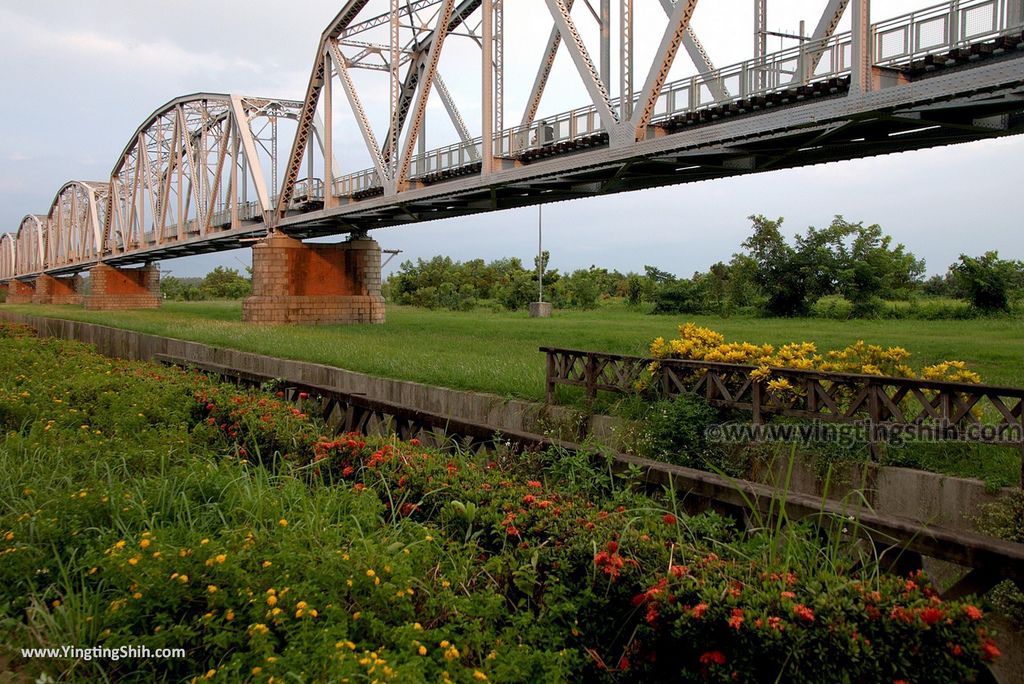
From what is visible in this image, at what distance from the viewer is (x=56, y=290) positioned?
99.8 metres

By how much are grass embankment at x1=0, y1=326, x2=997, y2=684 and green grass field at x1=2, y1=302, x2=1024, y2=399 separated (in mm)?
7267

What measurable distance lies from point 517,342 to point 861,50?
11.4 metres

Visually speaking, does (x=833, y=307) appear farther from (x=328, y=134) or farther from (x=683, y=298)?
(x=328, y=134)

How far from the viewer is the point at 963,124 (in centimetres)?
1298

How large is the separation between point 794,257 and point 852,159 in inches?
547

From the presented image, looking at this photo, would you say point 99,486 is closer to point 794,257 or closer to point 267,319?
point 794,257

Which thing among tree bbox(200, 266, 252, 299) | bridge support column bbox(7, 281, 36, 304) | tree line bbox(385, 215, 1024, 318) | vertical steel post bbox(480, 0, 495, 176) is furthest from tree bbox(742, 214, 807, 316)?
bridge support column bbox(7, 281, 36, 304)

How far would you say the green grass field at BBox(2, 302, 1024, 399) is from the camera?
13.8 m

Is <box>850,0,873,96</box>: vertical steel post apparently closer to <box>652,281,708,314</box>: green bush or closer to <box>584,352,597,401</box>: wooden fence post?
<box>584,352,597,401</box>: wooden fence post

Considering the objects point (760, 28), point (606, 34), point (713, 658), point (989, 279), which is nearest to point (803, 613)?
point (713, 658)

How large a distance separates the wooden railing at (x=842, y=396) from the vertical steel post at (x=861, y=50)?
5.39 meters

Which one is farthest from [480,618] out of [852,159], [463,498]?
[852,159]

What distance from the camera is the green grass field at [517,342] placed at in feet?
45.4

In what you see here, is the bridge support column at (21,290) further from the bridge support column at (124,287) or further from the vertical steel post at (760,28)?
the vertical steel post at (760,28)
